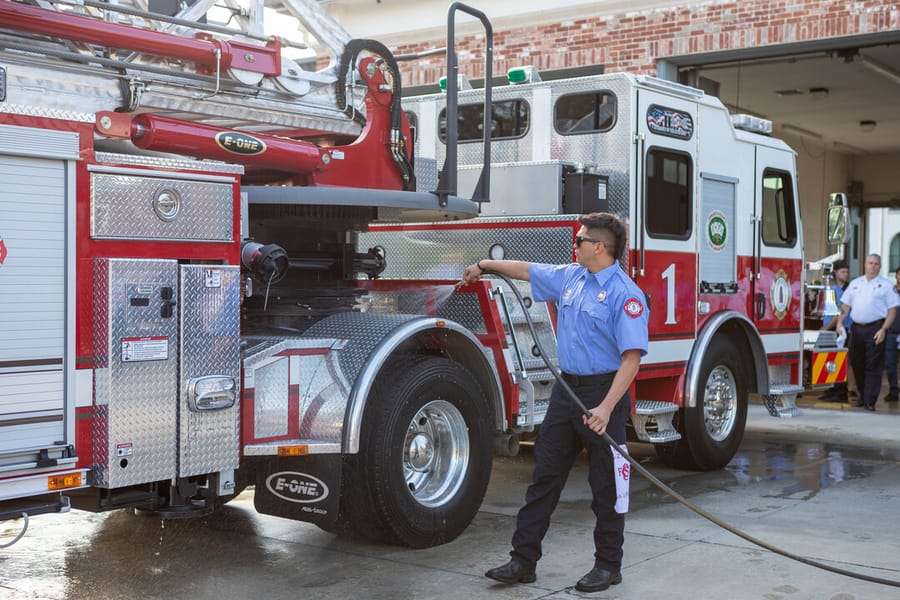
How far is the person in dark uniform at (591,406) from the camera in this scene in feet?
17.2

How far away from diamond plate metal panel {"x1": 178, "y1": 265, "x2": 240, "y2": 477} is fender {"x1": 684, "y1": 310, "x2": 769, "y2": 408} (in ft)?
13.6

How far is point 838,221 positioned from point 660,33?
5.11 m

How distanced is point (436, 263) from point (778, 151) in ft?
10.7

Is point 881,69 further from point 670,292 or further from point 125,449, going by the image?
point 125,449

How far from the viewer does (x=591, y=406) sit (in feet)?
17.3

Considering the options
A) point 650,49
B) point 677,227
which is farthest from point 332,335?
point 650,49

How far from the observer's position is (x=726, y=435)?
878 centimetres

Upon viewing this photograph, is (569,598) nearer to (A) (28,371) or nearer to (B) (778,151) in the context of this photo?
(A) (28,371)

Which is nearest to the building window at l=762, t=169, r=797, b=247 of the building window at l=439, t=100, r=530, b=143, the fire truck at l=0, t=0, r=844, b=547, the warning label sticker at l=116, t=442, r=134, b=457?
the fire truck at l=0, t=0, r=844, b=547

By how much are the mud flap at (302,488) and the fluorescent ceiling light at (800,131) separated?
18551 mm

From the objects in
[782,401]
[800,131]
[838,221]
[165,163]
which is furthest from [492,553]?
[800,131]

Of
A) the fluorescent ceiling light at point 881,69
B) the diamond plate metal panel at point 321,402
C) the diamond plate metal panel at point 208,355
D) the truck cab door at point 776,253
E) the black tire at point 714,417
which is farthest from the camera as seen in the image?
the fluorescent ceiling light at point 881,69

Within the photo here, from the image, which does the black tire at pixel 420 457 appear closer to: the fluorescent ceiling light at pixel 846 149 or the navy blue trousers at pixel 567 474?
the navy blue trousers at pixel 567 474

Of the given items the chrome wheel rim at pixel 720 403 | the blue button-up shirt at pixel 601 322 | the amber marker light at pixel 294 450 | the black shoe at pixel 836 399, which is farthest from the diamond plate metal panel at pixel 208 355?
the black shoe at pixel 836 399
